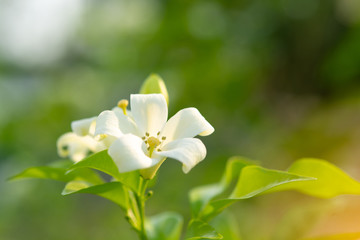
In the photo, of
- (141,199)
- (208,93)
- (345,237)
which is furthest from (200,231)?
(208,93)

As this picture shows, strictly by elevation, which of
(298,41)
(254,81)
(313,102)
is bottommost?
(313,102)

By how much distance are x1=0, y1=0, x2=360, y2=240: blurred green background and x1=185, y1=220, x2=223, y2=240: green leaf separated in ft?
5.10

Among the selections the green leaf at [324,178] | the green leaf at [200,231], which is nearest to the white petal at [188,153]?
the green leaf at [200,231]

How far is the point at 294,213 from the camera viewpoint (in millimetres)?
884

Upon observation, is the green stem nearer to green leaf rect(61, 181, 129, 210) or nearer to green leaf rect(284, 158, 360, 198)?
green leaf rect(61, 181, 129, 210)

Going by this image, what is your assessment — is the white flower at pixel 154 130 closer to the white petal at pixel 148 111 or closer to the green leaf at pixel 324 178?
the white petal at pixel 148 111

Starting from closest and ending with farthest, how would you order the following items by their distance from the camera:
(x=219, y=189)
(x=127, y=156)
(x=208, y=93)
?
(x=127, y=156)
(x=219, y=189)
(x=208, y=93)


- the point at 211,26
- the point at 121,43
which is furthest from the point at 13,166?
the point at 211,26

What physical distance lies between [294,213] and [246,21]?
2.47 metres

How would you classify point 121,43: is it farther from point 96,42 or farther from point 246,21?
point 246,21

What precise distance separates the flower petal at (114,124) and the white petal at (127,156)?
4 centimetres

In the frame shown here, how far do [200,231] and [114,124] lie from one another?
205 millimetres

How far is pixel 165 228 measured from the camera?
33.9 inches

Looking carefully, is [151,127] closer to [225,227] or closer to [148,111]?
[148,111]
